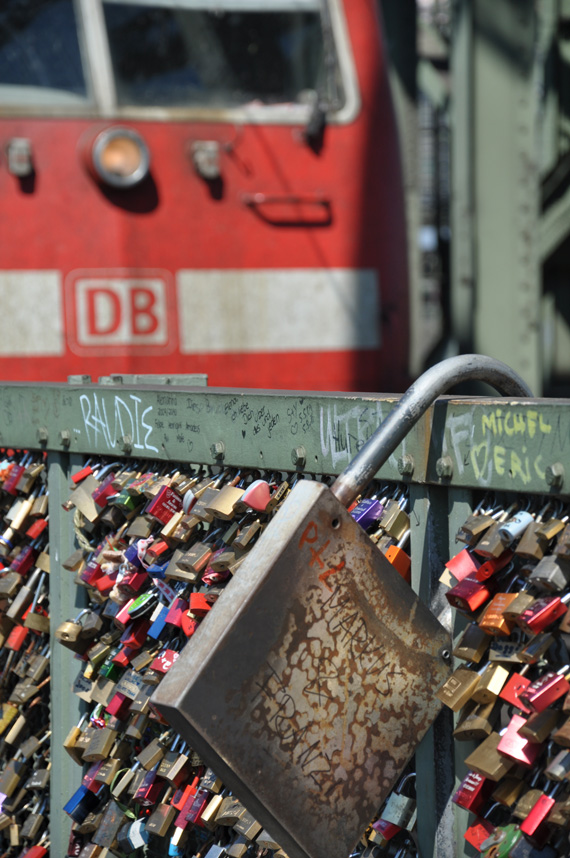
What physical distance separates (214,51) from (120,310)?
1406mm

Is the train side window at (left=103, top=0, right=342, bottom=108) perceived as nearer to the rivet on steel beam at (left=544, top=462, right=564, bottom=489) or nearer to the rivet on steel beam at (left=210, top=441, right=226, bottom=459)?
the rivet on steel beam at (left=210, top=441, right=226, bottom=459)

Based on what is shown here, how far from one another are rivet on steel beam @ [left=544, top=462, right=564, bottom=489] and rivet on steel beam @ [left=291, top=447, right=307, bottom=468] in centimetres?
50

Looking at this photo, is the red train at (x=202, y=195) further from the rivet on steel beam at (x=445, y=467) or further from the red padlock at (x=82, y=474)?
the rivet on steel beam at (x=445, y=467)

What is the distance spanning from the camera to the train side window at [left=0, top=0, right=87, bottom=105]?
5.18 m

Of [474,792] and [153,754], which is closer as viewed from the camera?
[474,792]

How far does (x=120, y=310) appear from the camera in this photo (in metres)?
5.29

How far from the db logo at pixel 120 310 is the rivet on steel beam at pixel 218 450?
3.32 metres

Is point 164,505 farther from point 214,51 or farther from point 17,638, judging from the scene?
point 214,51

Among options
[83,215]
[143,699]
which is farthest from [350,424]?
[83,215]

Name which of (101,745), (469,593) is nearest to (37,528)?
(101,745)

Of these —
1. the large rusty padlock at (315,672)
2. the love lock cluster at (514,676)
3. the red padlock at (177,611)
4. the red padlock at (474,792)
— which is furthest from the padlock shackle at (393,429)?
the red padlock at (177,611)

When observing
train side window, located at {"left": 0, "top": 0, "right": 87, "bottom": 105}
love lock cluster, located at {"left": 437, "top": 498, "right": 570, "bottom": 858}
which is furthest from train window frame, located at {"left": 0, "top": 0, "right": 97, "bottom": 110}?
love lock cluster, located at {"left": 437, "top": 498, "right": 570, "bottom": 858}

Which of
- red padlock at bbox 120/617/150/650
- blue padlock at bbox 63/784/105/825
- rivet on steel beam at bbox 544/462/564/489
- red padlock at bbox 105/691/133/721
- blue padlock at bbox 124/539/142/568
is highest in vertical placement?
rivet on steel beam at bbox 544/462/564/489

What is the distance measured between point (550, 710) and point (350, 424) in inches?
22.0
